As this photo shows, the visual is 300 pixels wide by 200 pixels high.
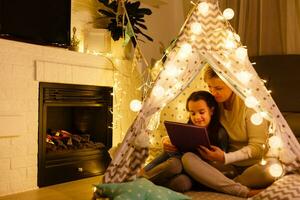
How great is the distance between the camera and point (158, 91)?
2176 mm

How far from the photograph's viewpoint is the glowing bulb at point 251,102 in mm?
2086

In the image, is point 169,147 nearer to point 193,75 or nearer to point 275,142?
point 193,75

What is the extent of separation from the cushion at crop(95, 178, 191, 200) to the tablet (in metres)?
0.32

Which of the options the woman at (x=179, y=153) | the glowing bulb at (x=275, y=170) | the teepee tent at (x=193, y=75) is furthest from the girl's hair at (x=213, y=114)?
the glowing bulb at (x=275, y=170)

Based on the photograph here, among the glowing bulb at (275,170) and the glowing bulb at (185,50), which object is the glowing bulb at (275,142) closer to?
the glowing bulb at (275,170)

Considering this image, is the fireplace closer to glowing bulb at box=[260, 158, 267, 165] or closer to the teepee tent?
the teepee tent

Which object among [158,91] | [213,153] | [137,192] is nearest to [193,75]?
[158,91]

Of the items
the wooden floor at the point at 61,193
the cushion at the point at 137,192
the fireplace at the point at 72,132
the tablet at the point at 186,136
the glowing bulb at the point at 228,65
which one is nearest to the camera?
the cushion at the point at 137,192

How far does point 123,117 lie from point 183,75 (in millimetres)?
1566

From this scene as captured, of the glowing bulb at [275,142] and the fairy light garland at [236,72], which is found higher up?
the fairy light garland at [236,72]

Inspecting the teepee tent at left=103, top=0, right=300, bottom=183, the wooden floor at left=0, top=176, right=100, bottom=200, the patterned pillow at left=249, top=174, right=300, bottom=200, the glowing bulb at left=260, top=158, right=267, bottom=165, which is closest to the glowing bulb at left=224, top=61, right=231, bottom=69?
the teepee tent at left=103, top=0, right=300, bottom=183

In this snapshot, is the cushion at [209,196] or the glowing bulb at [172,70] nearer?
the cushion at [209,196]

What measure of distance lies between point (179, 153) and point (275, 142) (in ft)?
1.83

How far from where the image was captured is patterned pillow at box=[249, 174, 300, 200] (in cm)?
182
